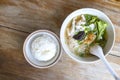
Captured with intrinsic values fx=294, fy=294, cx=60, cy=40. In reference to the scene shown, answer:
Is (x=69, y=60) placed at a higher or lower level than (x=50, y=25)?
lower

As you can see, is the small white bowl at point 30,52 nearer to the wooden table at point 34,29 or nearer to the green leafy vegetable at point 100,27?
the wooden table at point 34,29

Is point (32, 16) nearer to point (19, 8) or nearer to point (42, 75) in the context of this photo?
point (19, 8)

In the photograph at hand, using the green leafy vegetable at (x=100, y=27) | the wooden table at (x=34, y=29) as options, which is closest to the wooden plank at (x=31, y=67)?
the wooden table at (x=34, y=29)

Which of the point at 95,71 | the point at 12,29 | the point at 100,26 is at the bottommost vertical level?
the point at 95,71

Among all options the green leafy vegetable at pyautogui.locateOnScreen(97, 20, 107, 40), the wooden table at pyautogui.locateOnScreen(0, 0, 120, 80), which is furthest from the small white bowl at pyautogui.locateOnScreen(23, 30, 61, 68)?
the green leafy vegetable at pyautogui.locateOnScreen(97, 20, 107, 40)

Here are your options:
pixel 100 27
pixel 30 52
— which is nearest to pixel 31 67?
pixel 30 52

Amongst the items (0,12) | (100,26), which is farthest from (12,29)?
(100,26)

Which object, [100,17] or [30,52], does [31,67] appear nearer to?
[30,52]

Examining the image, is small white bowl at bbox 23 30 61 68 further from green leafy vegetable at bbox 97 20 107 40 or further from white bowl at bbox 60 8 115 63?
green leafy vegetable at bbox 97 20 107 40
